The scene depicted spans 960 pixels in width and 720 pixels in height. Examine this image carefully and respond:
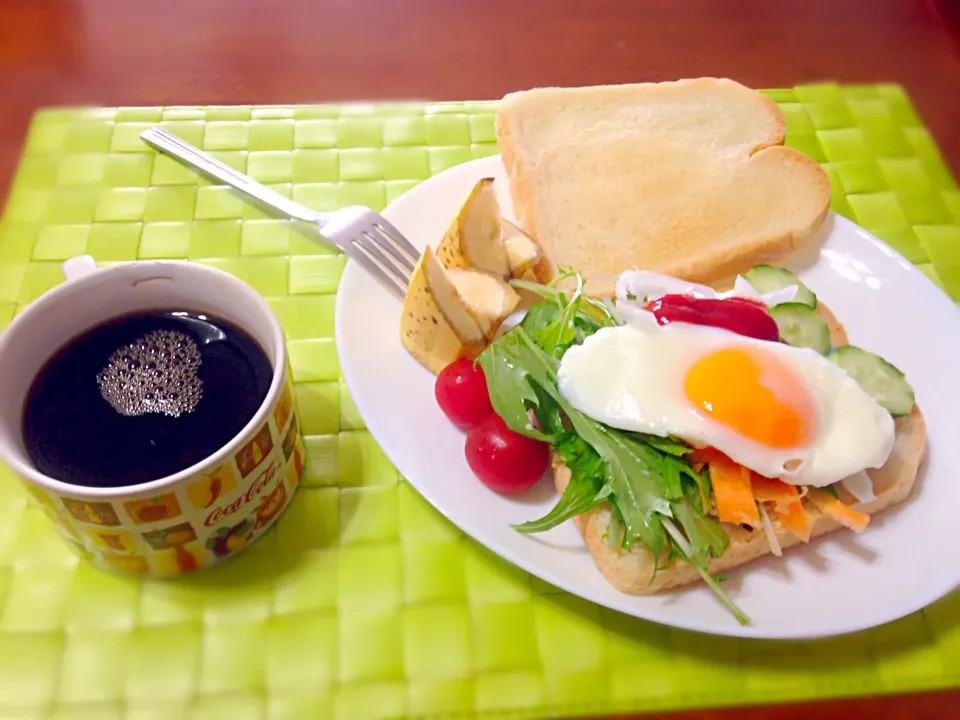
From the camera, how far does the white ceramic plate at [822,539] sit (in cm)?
126

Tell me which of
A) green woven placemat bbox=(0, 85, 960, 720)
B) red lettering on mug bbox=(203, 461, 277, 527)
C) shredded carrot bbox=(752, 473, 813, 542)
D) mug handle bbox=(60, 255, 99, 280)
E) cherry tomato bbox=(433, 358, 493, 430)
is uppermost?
mug handle bbox=(60, 255, 99, 280)

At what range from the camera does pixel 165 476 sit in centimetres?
120

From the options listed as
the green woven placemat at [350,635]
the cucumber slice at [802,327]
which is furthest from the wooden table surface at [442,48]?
the cucumber slice at [802,327]

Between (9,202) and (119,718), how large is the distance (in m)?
1.39

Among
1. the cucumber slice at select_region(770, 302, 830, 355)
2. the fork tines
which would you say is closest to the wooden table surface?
the fork tines

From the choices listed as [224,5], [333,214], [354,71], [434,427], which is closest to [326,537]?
[434,427]

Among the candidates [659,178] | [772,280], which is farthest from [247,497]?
[659,178]

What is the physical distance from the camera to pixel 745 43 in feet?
9.09

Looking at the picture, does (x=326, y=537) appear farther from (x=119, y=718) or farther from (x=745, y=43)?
(x=745, y=43)

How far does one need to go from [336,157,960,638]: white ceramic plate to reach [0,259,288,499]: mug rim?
254 millimetres

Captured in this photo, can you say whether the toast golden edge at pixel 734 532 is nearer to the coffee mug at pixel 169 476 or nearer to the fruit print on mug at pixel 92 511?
Result: the coffee mug at pixel 169 476

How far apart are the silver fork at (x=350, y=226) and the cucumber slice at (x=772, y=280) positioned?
749 mm

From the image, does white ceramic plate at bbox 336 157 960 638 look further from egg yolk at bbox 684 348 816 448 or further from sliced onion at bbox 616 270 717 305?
sliced onion at bbox 616 270 717 305

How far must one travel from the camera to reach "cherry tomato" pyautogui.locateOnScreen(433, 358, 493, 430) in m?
1.46
